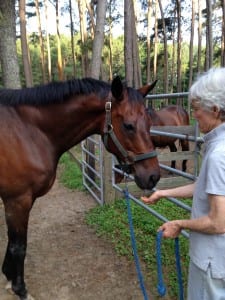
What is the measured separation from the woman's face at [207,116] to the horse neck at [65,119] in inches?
43.7

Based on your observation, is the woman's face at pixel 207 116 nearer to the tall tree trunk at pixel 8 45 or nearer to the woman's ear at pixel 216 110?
the woman's ear at pixel 216 110

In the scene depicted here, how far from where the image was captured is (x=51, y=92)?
2.45m

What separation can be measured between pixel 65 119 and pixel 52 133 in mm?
164

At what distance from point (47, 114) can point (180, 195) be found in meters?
1.32

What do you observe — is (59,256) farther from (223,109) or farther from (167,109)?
(167,109)

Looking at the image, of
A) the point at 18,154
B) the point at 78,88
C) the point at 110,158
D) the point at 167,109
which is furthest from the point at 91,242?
the point at 167,109

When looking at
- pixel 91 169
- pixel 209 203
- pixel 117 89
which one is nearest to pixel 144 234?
pixel 91 169

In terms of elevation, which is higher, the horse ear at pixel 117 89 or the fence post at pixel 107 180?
the horse ear at pixel 117 89

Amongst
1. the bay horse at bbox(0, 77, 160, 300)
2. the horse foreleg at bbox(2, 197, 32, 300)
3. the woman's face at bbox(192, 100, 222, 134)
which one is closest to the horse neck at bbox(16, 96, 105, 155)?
the bay horse at bbox(0, 77, 160, 300)

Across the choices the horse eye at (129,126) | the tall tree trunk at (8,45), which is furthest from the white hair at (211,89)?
the tall tree trunk at (8,45)

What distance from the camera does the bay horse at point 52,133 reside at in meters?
2.13

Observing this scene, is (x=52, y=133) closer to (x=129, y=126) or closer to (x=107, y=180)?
(x=129, y=126)

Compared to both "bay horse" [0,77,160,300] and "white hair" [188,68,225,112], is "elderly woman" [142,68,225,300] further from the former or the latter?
"bay horse" [0,77,160,300]

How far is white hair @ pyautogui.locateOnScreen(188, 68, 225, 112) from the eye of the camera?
4.01ft
